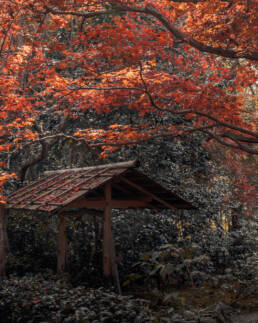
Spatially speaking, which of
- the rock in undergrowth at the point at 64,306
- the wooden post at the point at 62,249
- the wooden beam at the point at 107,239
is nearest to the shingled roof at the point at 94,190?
the wooden beam at the point at 107,239

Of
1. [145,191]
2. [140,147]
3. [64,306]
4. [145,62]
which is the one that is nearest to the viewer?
[64,306]

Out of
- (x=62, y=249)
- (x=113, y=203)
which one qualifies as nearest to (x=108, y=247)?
(x=113, y=203)

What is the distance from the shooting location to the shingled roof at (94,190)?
774cm

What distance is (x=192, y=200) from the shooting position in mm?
12602

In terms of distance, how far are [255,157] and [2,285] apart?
37.5 feet

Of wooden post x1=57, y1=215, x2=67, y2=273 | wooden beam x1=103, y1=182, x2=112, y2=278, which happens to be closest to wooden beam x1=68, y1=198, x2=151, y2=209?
wooden beam x1=103, y1=182, x2=112, y2=278

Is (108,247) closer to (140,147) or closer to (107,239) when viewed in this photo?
(107,239)

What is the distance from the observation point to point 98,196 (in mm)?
9906

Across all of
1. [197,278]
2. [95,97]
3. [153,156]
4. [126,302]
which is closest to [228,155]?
[153,156]

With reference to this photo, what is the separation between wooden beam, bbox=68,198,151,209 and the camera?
8.31 metres

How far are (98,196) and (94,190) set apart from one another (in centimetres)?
77

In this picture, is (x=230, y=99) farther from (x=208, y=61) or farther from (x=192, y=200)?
(x=192, y=200)

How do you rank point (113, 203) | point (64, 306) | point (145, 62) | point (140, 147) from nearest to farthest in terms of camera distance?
1. point (64, 306)
2. point (113, 203)
3. point (145, 62)
4. point (140, 147)

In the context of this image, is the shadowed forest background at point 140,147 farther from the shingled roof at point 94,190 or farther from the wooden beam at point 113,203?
the wooden beam at point 113,203
